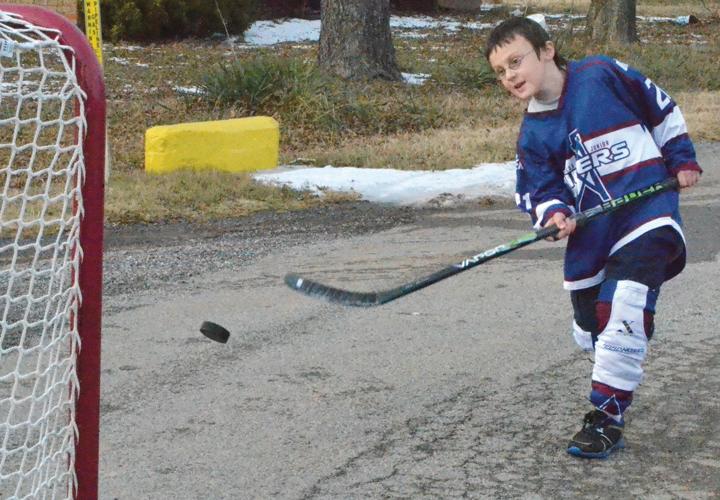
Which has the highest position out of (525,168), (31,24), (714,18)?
(31,24)

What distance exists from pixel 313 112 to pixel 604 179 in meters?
7.36

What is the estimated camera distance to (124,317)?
19.4ft

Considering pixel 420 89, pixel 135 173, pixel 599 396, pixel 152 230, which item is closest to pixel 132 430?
pixel 599 396

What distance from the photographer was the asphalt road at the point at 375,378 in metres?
4.08

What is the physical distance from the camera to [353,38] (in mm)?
13688

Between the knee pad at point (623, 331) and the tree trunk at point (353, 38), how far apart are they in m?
9.61

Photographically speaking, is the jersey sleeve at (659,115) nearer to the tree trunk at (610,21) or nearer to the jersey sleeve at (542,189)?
the jersey sleeve at (542,189)

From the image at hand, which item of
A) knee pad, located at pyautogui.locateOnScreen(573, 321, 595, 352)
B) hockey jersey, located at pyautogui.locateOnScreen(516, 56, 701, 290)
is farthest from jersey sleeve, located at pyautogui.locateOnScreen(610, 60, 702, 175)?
knee pad, located at pyautogui.locateOnScreen(573, 321, 595, 352)

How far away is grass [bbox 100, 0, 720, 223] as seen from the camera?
8.55 meters

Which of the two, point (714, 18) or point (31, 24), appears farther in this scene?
point (714, 18)

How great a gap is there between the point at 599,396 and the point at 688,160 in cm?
84

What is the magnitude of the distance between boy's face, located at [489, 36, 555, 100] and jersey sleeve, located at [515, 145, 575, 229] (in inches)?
8.9

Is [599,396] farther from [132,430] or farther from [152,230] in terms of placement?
[152,230]

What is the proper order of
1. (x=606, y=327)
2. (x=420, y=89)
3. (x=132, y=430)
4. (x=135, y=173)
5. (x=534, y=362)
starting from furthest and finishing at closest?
(x=420, y=89) → (x=135, y=173) → (x=534, y=362) → (x=132, y=430) → (x=606, y=327)
